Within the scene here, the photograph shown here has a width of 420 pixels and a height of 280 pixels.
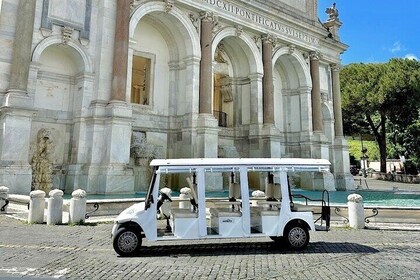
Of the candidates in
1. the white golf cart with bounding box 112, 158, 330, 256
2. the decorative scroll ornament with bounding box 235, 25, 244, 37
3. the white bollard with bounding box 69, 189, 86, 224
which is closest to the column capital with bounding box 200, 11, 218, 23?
the decorative scroll ornament with bounding box 235, 25, 244, 37

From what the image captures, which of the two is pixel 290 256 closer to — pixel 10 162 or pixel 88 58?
pixel 10 162

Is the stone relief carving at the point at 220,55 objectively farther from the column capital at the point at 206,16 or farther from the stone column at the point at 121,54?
the stone column at the point at 121,54

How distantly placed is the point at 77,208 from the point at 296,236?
6.14 metres

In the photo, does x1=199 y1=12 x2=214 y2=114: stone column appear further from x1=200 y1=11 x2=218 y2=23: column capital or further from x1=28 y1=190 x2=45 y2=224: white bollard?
x1=28 y1=190 x2=45 y2=224: white bollard

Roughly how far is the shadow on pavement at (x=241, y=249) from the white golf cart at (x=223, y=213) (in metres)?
0.27

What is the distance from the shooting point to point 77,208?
9547 millimetres

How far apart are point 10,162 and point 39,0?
295 inches

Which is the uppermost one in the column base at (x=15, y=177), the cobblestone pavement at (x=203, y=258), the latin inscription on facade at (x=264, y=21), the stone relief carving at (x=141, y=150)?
the latin inscription on facade at (x=264, y=21)

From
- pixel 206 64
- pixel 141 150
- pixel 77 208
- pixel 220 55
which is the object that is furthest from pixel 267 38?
pixel 77 208

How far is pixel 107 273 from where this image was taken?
5148mm

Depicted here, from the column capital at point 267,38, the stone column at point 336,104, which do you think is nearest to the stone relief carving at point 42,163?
Answer: the column capital at point 267,38

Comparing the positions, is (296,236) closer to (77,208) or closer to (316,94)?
(77,208)

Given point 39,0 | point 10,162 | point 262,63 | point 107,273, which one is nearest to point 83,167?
point 10,162

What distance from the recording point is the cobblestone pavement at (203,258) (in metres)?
5.18
